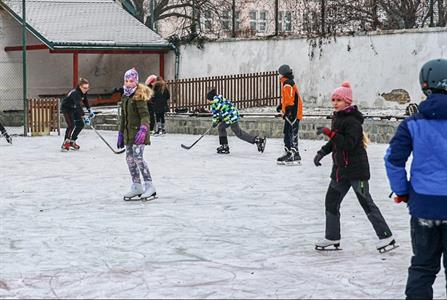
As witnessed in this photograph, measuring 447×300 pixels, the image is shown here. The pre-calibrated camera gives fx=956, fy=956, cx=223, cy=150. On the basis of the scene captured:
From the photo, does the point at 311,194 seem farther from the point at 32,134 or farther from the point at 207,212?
the point at 32,134

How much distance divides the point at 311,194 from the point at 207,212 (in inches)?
79.3

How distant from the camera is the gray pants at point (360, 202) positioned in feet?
25.6

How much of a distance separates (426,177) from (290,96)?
999 centimetres

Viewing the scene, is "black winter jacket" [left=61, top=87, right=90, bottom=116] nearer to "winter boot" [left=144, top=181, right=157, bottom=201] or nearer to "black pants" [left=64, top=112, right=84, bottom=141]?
"black pants" [left=64, top=112, right=84, bottom=141]

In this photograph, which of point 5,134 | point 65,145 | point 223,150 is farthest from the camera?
point 5,134

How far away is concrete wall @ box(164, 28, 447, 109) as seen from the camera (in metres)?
24.0

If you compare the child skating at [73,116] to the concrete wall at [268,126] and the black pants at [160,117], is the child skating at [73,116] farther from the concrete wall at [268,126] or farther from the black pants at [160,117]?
the concrete wall at [268,126]

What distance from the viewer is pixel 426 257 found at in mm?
5426

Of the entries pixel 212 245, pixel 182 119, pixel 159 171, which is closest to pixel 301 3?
pixel 182 119

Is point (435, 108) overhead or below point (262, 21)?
below

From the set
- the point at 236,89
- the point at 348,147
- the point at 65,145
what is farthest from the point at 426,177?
the point at 236,89

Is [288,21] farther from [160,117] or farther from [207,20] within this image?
[207,20]

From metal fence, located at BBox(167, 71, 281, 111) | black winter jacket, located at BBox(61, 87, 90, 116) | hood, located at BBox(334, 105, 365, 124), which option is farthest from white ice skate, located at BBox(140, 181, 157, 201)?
metal fence, located at BBox(167, 71, 281, 111)

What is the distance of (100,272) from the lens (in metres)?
7.07
